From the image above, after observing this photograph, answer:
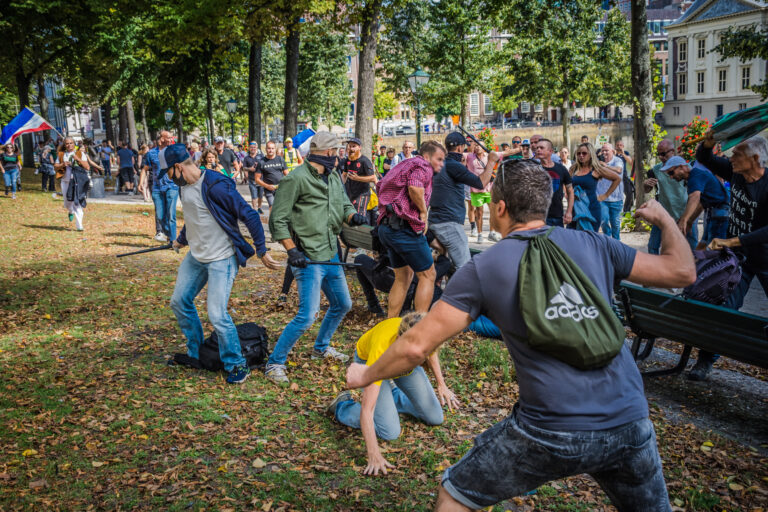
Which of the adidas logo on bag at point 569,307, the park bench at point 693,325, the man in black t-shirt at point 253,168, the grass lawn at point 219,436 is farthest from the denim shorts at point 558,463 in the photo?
the man in black t-shirt at point 253,168

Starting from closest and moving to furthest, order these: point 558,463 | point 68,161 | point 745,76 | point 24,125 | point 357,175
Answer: point 558,463 → point 357,175 → point 68,161 → point 24,125 → point 745,76

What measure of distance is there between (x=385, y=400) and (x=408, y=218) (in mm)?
2323

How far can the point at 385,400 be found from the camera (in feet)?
14.9

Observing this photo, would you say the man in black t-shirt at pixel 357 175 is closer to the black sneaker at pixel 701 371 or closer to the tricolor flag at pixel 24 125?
the black sneaker at pixel 701 371

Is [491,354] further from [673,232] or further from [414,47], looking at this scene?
[414,47]

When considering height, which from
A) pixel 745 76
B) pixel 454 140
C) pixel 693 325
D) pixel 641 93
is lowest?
pixel 693 325

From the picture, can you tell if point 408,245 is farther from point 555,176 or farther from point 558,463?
point 558,463

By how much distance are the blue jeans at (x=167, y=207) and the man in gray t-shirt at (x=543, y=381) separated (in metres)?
11.1

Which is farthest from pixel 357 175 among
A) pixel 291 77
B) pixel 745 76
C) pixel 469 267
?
pixel 745 76

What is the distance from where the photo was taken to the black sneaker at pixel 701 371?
593 cm

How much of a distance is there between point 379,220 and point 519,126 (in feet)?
246

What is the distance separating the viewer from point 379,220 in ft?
21.9

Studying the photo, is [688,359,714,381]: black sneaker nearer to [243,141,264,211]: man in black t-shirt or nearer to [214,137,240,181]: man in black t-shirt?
[214,137,240,181]: man in black t-shirt

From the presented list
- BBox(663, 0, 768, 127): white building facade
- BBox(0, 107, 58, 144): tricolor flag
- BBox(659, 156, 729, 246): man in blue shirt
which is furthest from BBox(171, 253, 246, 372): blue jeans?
BBox(663, 0, 768, 127): white building facade
